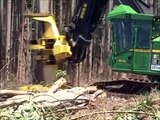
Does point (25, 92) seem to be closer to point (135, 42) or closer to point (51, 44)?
point (51, 44)

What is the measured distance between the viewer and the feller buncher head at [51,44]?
10.8m

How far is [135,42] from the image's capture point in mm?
10586

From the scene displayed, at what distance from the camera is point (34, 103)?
7.49 m

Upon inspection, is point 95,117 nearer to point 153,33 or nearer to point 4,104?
point 4,104

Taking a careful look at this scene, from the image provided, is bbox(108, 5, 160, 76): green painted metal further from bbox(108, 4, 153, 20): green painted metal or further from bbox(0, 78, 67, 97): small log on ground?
bbox(0, 78, 67, 97): small log on ground

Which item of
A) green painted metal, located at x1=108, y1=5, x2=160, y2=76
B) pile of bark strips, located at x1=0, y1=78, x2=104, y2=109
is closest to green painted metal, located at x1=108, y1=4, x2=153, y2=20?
green painted metal, located at x1=108, y1=5, x2=160, y2=76

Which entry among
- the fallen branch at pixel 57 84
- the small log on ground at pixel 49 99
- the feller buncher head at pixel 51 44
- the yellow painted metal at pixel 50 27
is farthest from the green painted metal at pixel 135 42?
the small log on ground at pixel 49 99

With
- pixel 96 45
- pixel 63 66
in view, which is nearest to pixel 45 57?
pixel 63 66

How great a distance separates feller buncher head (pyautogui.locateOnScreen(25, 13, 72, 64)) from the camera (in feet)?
35.5

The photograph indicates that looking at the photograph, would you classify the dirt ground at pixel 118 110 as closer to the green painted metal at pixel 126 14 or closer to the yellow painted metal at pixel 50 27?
the green painted metal at pixel 126 14

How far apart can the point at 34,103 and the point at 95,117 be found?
82 cm

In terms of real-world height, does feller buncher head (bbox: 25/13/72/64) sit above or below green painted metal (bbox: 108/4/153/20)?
below

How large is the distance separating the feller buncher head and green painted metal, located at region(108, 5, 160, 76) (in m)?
0.99

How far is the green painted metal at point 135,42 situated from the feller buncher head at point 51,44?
3.24 feet
